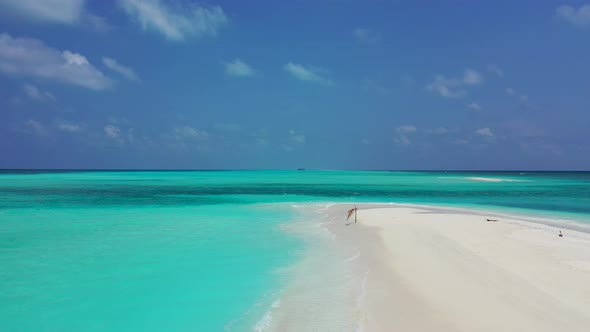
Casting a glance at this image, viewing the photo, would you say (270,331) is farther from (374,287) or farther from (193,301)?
(374,287)

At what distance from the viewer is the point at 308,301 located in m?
6.33

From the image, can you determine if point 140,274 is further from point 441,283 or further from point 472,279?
point 472,279

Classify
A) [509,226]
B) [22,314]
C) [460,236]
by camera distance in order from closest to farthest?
[22,314], [460,236], [509,226]

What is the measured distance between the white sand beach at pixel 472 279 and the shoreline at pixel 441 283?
0.05ft

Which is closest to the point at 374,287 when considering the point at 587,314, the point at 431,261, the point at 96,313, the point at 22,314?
the point at 431,261

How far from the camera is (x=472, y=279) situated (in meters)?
7.20

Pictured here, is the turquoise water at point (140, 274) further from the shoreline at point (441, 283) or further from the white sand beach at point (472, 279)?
the white sand beach at point (472, 279)

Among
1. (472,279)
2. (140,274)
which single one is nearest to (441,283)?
(472,279)

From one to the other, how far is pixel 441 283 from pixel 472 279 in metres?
0.68

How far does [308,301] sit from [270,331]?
1.21 metres

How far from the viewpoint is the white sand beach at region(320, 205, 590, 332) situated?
5.35m

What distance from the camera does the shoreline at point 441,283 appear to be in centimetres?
538

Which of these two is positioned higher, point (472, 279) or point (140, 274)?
point (472, 279)

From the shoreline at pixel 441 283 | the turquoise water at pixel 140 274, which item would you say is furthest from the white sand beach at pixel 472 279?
the turquoise water at pixel 140 274
